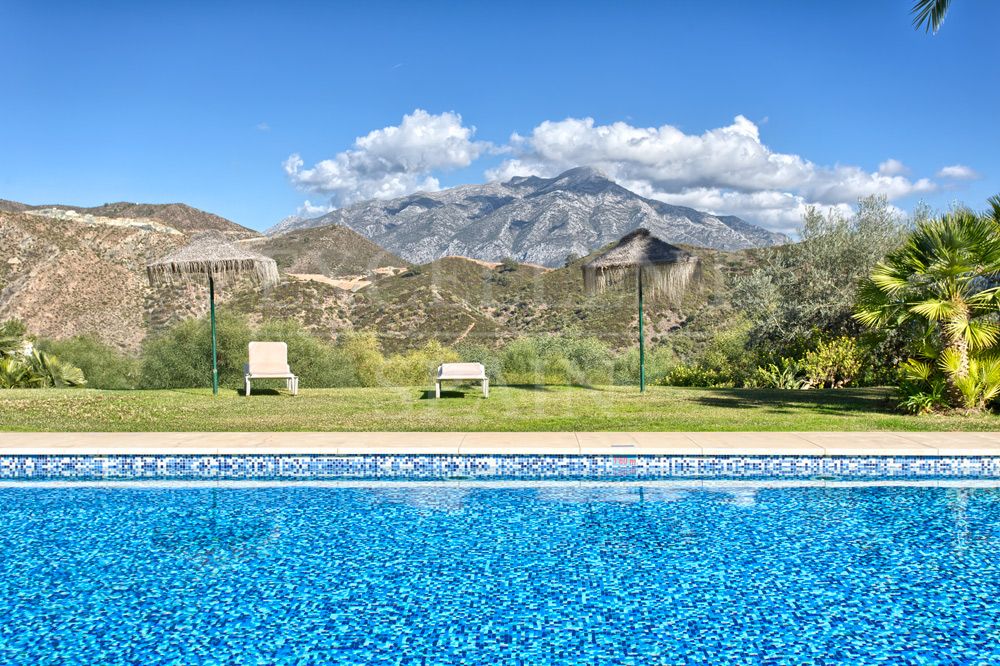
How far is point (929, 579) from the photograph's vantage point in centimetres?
394

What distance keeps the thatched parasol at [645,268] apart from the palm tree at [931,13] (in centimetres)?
421

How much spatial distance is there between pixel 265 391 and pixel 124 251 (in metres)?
30.5

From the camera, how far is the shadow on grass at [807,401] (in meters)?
8.74

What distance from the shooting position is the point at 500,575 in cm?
407

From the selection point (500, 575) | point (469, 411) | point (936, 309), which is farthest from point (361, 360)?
point (500, 575)

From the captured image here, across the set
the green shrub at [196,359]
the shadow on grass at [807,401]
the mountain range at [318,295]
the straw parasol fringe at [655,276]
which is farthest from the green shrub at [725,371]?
the green shrub at [196,359]

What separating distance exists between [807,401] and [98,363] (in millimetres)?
15555

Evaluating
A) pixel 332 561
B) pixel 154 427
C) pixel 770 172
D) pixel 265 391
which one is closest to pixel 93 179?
pixel 265 391

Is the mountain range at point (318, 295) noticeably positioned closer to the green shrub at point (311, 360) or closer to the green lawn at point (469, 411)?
the green shrub at point (311, 360)

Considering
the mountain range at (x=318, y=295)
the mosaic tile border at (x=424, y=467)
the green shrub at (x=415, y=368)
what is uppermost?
the mountain range at (x=318, y=295)

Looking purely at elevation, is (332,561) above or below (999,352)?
below

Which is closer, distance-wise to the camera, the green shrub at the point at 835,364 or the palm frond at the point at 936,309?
the palm frond at the point at 936,309

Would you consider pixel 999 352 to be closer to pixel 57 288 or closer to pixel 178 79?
pixel 178 79

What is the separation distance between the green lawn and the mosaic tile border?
1206mm
